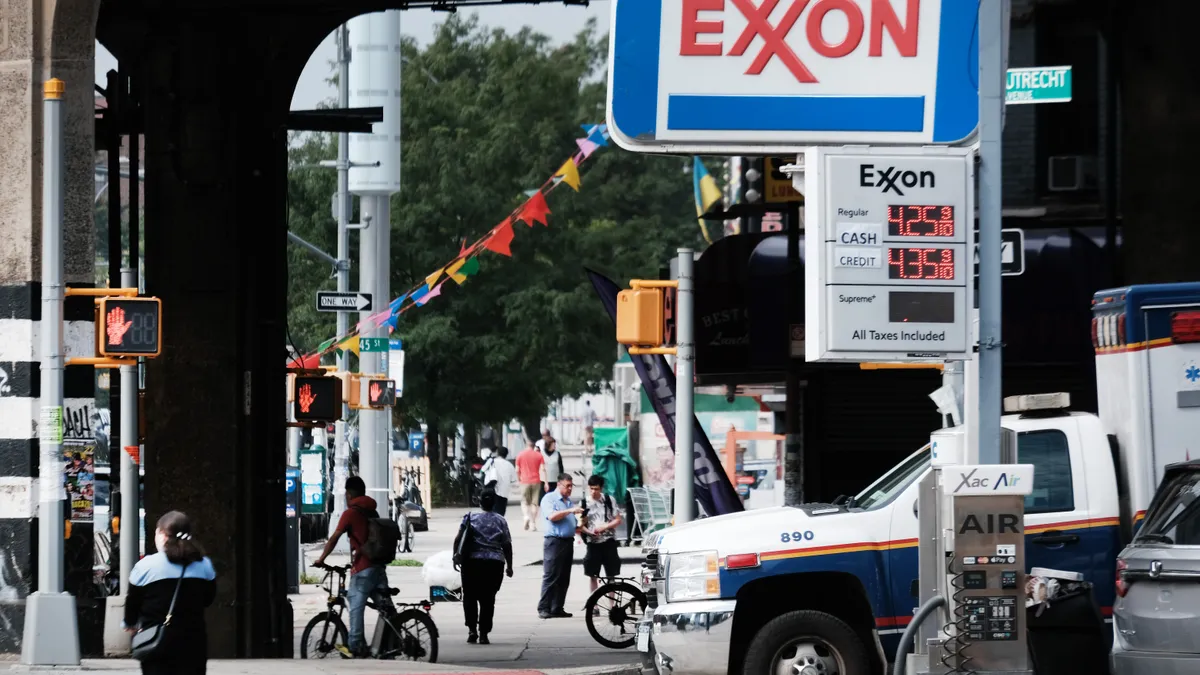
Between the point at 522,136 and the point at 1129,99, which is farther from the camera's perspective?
the point at 522,136

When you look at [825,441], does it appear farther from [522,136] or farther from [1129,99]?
[522,136]

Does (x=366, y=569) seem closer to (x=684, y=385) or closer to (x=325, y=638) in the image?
(x=325, y=638)

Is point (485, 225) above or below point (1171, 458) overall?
above

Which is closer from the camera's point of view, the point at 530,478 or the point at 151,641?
the point at 151,641

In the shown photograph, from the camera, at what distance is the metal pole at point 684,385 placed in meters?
17.4

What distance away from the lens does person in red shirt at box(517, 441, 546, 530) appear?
124 ft

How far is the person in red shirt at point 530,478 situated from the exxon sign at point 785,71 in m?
25.9

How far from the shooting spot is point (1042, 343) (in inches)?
843

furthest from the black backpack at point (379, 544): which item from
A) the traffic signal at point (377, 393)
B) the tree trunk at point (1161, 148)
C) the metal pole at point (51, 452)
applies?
the traffic signal at point (377, 393)

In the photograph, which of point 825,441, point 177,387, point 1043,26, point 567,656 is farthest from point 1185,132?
point 177,387

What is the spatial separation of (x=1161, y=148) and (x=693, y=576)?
1040cm

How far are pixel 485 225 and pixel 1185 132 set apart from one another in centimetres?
2976

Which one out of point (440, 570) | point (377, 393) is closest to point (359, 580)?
point (440, 570)

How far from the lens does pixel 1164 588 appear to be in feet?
34.3
